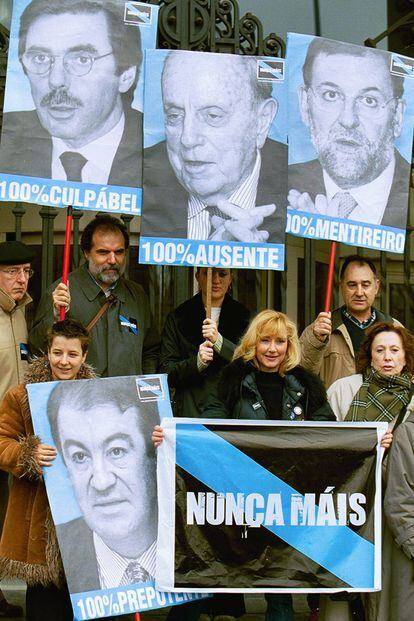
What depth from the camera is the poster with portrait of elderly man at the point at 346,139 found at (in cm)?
608

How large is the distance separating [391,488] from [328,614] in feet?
2.37

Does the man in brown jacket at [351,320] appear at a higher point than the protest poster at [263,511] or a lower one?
higher

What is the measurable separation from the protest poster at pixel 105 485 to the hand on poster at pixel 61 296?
59 cm

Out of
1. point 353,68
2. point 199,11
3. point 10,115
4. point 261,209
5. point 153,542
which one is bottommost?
point 153,542

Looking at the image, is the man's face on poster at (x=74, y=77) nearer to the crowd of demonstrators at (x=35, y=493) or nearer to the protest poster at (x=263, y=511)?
the crowd of demonstrators at (x=35, y=493)

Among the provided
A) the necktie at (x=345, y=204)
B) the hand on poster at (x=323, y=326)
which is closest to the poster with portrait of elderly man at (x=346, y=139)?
the necktie at (x=345, y=204)

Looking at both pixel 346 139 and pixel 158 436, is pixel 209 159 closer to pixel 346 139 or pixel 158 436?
pixel 346 139

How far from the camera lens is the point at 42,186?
5797 mm

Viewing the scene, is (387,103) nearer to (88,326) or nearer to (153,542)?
(88,326)

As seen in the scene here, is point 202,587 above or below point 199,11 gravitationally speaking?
below

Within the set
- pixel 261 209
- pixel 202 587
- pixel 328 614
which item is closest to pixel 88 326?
pixel 261 209

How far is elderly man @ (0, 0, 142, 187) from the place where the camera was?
5.81 m

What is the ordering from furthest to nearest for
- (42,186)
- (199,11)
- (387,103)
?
(199,11), (387,103), (42,186)

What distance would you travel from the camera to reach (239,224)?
19.6 ft
